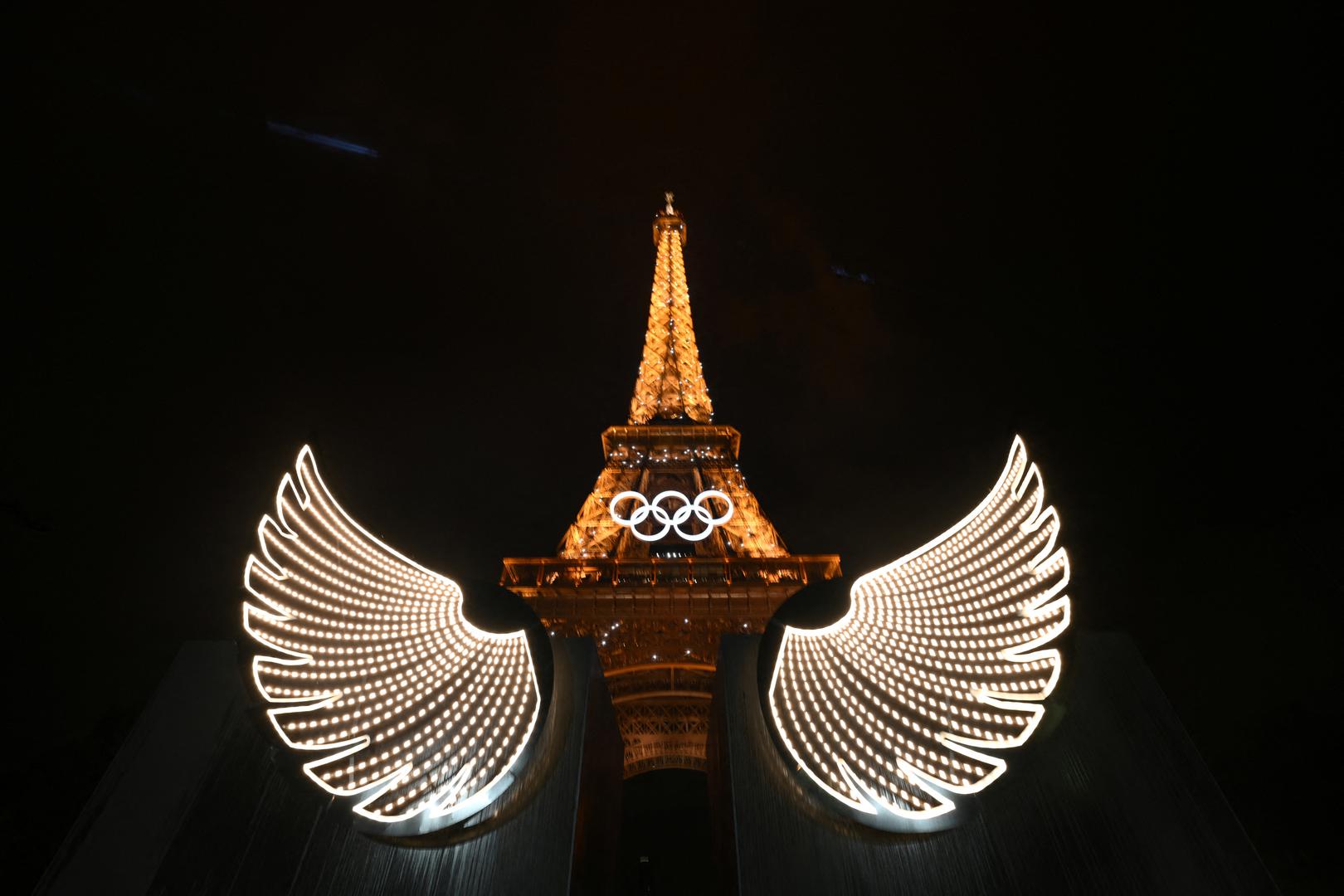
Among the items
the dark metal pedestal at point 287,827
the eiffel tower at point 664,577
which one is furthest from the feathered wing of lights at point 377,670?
the eiffel tower at point 664,577

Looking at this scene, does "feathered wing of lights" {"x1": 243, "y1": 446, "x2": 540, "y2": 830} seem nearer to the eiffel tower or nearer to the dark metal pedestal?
the dark metal pedestal

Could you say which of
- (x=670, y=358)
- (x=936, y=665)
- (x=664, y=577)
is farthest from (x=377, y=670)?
(x=670, y=358)

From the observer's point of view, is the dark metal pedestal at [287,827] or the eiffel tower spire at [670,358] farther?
the eiffel tower spire at [670,358]

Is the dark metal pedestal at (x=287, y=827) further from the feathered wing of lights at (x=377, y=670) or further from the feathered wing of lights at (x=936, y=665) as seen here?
the feathered wing of lights at (x=936, y=665)

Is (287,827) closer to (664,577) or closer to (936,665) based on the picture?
(936,665)

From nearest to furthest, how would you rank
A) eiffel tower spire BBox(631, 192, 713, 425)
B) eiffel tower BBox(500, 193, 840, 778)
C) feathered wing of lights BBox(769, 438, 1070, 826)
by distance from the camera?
feathered wing of lights BBox(769, 438, 1070, 826) → eiffel tower BBox(500, 193, 840, 778) → eiffel tower spire BBox(631, 192, 713, 425)

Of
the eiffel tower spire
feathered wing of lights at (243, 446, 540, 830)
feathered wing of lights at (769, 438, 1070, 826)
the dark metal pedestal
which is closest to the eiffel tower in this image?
the eiffel tower spire

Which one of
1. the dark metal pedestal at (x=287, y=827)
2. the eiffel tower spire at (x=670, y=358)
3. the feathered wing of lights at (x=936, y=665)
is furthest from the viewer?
the eiffel tower spire at (x=670, y=358)
